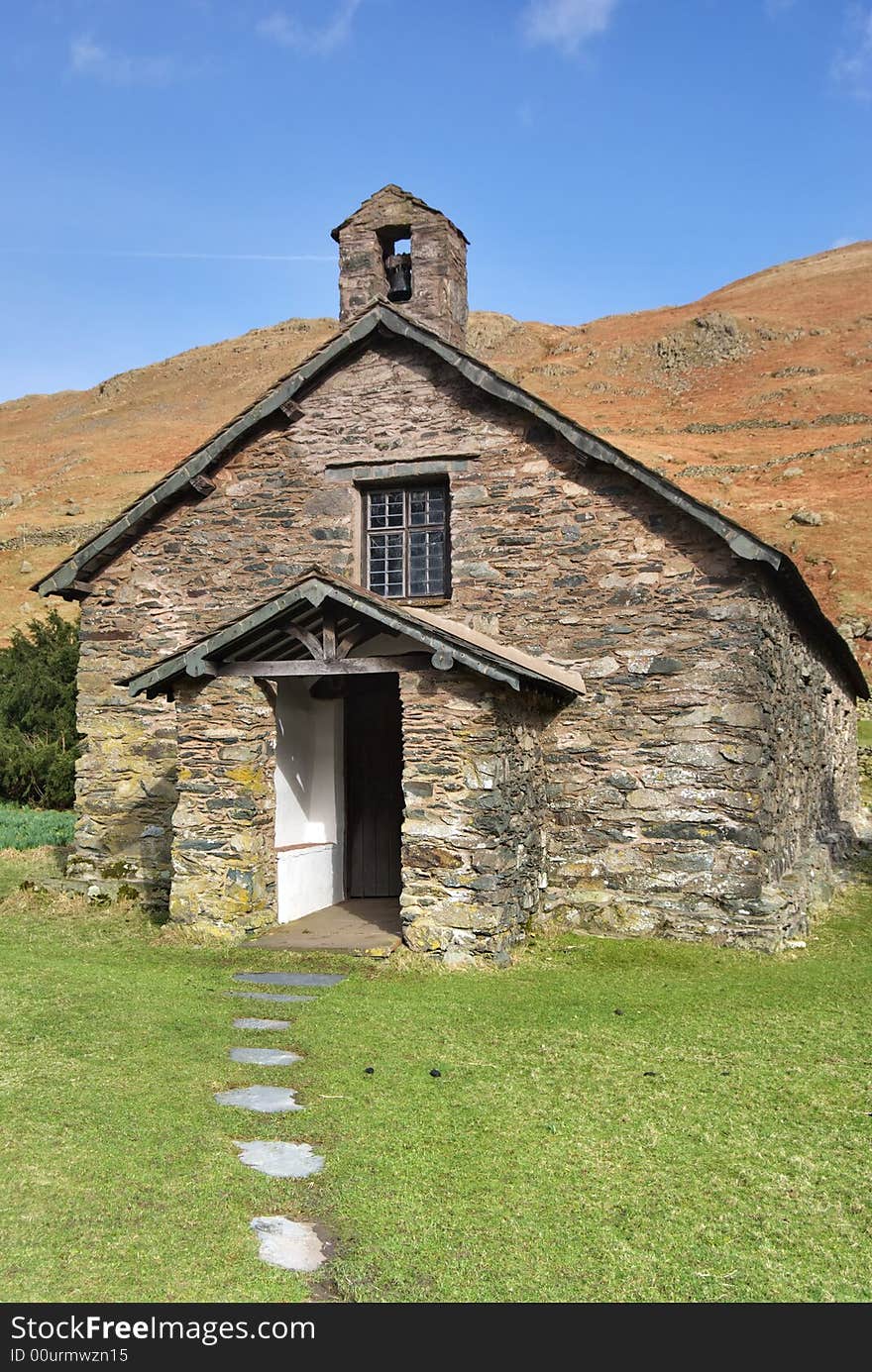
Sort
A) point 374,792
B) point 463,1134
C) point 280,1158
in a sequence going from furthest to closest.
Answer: point 374,792 → point 463,1134 → point 280,1158

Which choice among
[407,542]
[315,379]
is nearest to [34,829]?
[407,542]

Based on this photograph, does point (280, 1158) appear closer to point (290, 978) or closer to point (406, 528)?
point (290, 978)

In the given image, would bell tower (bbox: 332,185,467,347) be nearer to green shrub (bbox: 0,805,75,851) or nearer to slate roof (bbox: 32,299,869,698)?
slate roof (bbox: 32,299,869,698)

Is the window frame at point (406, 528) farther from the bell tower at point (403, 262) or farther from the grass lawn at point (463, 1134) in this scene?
the grass lawn at point (463, 1134)

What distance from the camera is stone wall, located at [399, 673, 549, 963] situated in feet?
34.9

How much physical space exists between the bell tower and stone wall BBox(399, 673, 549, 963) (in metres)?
5.58

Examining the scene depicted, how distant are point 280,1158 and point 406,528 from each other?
360 inches

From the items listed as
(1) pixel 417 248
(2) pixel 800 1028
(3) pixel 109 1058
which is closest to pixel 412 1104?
(3) pixel 109 1058

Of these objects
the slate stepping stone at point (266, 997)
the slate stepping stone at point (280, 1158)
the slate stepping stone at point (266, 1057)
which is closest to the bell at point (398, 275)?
the slate stepping stone at point (266, 997)

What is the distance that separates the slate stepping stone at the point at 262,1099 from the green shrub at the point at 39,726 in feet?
58.7

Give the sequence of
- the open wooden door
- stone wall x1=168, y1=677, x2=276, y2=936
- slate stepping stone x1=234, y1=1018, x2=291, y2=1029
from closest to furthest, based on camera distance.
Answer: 1. slate stepping stone x1=234, y1=1018, x2=291, y2=1029
2. stone wall x1=168, y1=677, x2=276, y2=936
3. the open wooden door

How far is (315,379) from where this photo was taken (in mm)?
14086

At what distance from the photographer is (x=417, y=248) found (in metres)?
14.4

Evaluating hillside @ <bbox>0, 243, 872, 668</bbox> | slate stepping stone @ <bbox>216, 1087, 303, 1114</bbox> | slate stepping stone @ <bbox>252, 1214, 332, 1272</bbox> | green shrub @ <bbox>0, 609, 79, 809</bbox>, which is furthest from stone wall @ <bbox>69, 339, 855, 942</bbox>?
hillside @ <bbox>0, 243, 872, 668</bbox>
